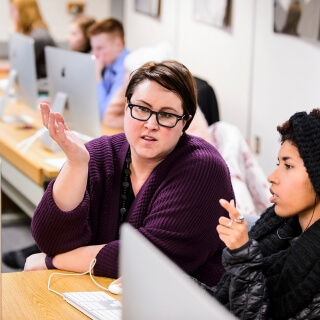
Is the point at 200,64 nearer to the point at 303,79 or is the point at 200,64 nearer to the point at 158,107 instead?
the point at 303,79

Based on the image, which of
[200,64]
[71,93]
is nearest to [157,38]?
[200,64]

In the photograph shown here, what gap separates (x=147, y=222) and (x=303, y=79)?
8.22 feet

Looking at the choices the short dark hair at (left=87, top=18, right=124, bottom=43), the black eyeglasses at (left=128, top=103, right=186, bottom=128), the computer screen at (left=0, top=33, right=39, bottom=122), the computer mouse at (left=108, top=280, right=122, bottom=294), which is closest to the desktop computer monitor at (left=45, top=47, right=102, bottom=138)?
the computer screen at (left=0, top=33, right=39, bottom=122)

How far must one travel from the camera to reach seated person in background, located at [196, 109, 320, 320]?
194 cm

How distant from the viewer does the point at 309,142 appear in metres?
1.99

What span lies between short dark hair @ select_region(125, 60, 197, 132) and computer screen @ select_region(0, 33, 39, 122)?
2368 mm

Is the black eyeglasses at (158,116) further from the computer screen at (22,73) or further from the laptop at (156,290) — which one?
the computer screen at (22,73)

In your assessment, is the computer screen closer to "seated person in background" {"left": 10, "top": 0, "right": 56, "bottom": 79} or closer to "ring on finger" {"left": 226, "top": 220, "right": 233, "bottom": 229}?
"seated person in background" {"left": 10, "top": 0, "right": 56, "bottom": 79}

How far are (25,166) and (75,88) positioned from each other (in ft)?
1.55

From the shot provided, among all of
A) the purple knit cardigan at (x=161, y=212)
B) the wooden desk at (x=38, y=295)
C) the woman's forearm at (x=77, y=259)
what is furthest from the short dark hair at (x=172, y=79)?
the wooden desk at (x=38, y=295)

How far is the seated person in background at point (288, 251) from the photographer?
1.94 m

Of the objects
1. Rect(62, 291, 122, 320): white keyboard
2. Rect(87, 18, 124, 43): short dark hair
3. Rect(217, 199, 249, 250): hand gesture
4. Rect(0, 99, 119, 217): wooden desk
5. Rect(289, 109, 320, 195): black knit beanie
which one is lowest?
Rect(0, 99, 119, 217): wooden desk

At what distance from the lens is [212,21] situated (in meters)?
5.94

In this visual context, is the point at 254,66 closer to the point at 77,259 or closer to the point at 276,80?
the point at 276,80
